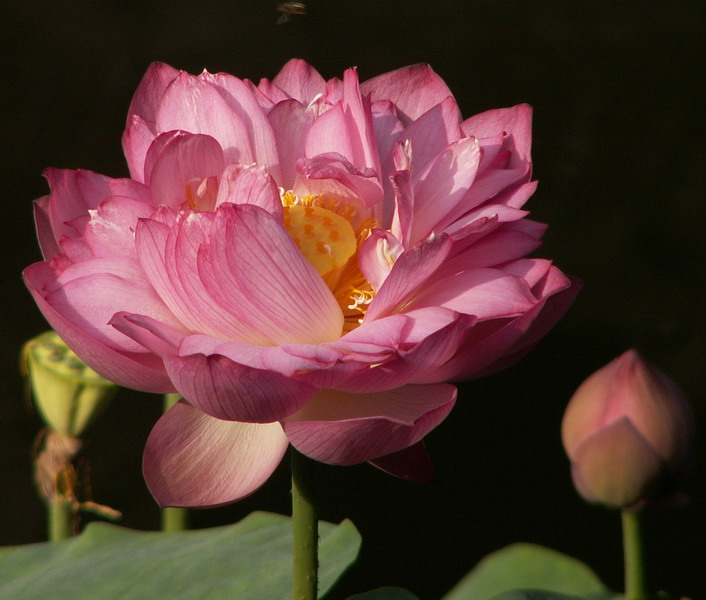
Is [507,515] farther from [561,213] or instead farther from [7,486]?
[7,486]

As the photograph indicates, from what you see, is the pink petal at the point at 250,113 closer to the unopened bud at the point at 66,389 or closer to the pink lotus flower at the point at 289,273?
the pink lotus flower at the point at 289,273

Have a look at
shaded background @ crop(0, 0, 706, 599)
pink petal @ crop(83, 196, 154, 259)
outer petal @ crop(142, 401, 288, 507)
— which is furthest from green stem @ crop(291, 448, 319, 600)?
shaded background @ crop(0, 0, 706, 599)

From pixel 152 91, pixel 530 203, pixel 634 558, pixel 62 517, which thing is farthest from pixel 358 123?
pixel 530 203

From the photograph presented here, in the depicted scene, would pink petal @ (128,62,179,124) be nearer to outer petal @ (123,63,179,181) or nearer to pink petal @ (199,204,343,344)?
outer petal @ (123,63,179,181)

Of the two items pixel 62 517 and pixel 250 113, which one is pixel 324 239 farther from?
pixel 62 517

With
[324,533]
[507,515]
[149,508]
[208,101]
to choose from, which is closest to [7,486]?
[149,508]

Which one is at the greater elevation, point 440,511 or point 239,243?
point 239,243

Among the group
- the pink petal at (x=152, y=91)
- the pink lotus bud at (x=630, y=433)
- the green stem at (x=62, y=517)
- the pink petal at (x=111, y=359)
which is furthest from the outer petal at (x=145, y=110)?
the green stem at (x=62, y=517)
